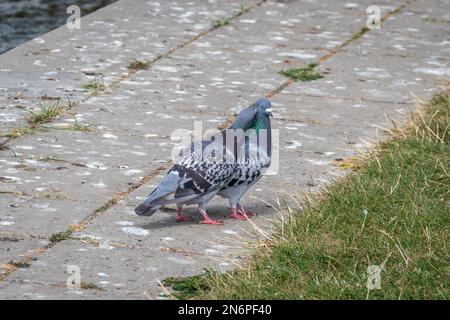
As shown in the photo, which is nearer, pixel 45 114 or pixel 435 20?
pixel 45 114

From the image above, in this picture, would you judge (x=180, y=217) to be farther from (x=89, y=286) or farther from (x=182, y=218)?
(x=89, y=286)

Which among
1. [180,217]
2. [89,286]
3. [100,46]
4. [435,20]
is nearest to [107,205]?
[180,217]

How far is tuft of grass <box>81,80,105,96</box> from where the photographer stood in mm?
8734

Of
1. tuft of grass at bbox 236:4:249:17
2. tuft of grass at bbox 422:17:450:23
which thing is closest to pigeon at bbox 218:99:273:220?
tuft of grass at bbox 236:4:249:17

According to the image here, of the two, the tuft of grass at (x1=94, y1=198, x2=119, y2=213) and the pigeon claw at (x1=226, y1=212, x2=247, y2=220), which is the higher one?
the tuft of grass at (x1=94, y1=198, x2=119, y2=213)

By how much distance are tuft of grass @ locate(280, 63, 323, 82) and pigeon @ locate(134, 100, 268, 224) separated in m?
3.00

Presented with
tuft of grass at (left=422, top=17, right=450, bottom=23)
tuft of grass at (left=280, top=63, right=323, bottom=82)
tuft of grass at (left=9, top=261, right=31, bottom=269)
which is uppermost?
tuft of grass at (left=9, top=261, right=31, bottom=269)

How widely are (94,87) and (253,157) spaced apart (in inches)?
112

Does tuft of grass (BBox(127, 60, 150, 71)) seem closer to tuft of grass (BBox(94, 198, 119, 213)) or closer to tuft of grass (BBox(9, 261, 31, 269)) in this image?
tuft of grass (BBox(94, 198, 119, 213))

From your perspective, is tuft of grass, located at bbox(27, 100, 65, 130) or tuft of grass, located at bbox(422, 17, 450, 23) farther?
tuft of grass, located at bbox(422, 17, 450, 23)

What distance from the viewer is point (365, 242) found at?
5.74 m

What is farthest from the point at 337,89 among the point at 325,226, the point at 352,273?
the point at 352,273
